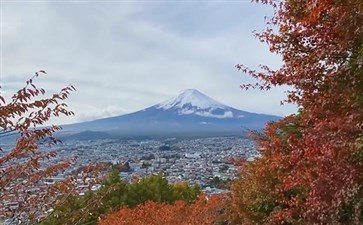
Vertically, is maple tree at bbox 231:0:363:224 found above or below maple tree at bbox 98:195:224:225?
above

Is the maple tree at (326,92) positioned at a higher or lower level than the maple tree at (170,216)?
higher

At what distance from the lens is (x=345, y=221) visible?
294 inches

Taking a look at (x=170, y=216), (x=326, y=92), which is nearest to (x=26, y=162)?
(x=326, y=92)

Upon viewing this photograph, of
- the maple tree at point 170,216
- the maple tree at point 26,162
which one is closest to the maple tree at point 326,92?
the maple tree at point 26,162

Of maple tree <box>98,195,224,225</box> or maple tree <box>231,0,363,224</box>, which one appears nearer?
maple tree <box>231,0,363,224</box>

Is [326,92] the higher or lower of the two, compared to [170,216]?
higher

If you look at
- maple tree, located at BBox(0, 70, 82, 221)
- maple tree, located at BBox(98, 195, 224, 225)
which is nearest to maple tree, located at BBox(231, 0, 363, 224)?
maple tree, located at BBox(0, 70, 82, 221)

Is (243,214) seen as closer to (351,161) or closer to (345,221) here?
(345,221)

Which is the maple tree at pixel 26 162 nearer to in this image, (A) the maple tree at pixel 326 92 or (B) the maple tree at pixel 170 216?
(A) the maple tree at pixel 326 92

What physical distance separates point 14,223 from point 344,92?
3.69m

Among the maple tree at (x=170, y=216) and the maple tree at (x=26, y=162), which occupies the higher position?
the maple tree at (x=26, y=162)

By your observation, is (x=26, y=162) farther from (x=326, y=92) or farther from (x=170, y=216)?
(x=170, y=216)

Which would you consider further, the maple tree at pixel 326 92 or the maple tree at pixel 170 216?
the maple tree at pixel 170 216

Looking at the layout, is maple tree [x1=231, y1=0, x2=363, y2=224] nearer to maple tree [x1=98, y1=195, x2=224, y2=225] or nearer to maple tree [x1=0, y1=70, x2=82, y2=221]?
maple tree [x1=0, y1=70, x2=82, y2=221]
